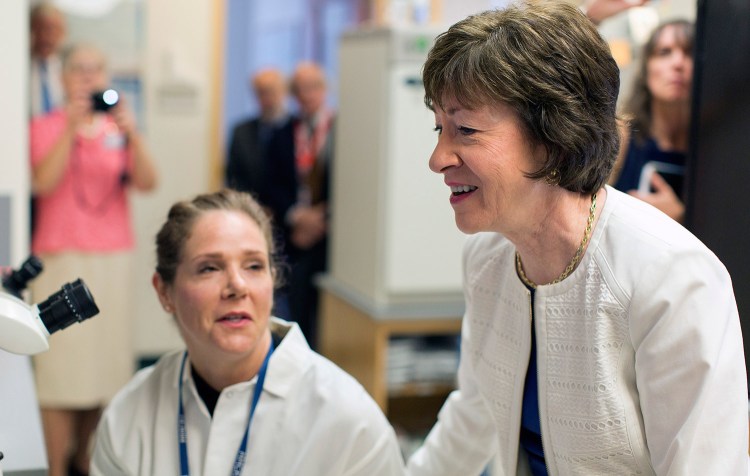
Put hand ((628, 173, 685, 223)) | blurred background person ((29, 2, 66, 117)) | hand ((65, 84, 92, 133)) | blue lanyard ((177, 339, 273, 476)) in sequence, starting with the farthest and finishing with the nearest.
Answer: blurred background person ((29, 2, 66, 117)) → hand ((65, 84, 92, 133)) → hand ((628, 173, 685, 223)) → blue lanyard ((177, 339, 273, 476))

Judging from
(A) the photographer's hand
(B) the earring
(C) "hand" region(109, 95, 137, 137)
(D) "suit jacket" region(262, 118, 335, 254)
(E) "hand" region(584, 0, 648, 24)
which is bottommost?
(D) "suit jacket" region(262, 118, 335, 254)

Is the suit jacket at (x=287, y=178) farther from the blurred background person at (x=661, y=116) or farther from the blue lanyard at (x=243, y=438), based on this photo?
the blue lanyard at (x=243, y=438)

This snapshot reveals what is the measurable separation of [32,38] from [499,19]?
306cm

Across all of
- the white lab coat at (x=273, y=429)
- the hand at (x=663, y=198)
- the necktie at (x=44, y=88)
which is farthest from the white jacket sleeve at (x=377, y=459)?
the necktie at (x=44, y=88)

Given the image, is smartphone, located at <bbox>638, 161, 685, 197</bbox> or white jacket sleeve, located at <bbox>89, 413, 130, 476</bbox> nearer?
white jacket sleeve, located at <bbox>89, 413, 130, 476</bbox>

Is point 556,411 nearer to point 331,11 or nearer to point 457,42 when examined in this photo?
point 457,42

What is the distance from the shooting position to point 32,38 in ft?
12.9

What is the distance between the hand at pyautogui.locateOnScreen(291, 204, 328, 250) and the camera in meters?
4.71

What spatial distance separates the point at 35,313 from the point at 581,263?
790 millimetres

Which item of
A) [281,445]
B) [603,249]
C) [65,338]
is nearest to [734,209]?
[603,249]

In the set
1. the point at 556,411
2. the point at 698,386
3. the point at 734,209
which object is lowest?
the point at 556,411

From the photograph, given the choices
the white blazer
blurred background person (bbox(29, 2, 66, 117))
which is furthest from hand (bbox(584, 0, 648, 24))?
blurred background person (bbox(29, 2, 66, 117))

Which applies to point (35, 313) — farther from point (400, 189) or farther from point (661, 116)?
point (400, 189)

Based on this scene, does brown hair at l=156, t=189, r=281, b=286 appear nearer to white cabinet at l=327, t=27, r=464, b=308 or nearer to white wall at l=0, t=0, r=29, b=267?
white wall at l=0, t=0, r=29, b=267
